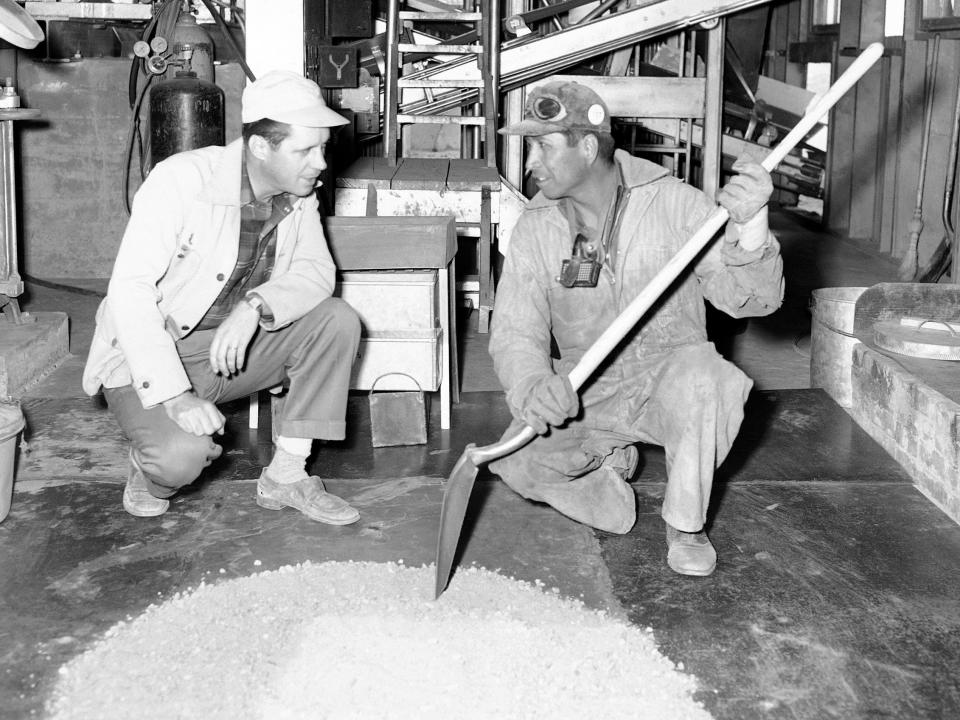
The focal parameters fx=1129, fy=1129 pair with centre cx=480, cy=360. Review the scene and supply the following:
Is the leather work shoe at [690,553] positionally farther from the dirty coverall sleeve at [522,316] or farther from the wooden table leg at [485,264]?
the wooden table leg at [485,264]

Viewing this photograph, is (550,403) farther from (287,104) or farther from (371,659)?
(287,104)

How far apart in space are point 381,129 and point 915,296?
4000 millimetres

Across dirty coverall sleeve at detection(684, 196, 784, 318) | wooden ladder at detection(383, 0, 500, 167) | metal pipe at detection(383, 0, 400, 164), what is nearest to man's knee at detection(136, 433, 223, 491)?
dirty coverall sleeve at detection(684, 196, 784, 318)

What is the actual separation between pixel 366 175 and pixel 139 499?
2.61 metres

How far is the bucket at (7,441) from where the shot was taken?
10.2 feet

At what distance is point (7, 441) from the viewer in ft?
10.2

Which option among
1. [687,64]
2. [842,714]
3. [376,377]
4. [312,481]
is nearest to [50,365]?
[376,377]

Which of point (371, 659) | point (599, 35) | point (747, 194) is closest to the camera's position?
point (371, 659)

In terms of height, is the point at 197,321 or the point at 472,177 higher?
the point at 472,177

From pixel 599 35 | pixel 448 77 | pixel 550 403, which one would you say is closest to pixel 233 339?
pixel 550 403

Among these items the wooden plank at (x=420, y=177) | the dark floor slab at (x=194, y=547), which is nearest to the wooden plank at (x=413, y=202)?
the wooden plank at (x=420, y=177)

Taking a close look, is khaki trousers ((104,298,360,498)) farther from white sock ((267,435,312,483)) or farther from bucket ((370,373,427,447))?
bucket ((370,373,427,447))

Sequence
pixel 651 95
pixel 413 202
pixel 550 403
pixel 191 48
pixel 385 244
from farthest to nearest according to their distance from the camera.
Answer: pixel 651 95
pixel 191 48
pixel 413 202
pixel 385 244
pixel 550 403

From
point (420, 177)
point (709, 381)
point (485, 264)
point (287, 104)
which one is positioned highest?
point (287, 104)
